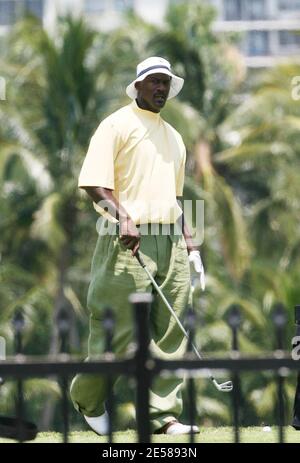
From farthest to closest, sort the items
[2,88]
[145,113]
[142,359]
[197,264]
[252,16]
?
[252,16] → [2,88] → [197,264] → [145,113] → [142,359]

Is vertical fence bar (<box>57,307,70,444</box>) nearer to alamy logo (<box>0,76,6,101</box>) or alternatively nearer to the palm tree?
alamy logo (<box>0,76,6,101</box>)

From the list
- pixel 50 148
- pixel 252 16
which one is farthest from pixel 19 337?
pixel 252 16

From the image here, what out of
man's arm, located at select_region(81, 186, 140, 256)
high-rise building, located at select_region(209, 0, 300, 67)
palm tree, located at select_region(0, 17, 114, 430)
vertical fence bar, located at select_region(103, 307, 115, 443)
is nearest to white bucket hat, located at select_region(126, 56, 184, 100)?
man's arm, located at select_region(81, 186, 140, 256)

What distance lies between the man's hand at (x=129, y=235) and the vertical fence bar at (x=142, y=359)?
181cm

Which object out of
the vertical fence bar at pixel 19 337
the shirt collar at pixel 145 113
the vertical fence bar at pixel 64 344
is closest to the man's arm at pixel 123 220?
the shirt collar at pixel 145 113

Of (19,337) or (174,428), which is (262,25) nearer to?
(174,428)

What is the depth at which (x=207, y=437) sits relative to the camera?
7.07 metres

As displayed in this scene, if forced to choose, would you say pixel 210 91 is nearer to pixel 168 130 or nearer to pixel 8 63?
pixel 8 63

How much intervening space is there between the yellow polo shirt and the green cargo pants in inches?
5.4

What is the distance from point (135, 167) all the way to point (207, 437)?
129 centimetres

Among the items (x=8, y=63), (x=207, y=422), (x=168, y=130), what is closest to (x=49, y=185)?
(x=8, y=63)

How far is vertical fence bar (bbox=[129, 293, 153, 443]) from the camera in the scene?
17.3ft

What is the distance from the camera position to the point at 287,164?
30.3 m

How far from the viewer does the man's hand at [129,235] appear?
23.5 feet
